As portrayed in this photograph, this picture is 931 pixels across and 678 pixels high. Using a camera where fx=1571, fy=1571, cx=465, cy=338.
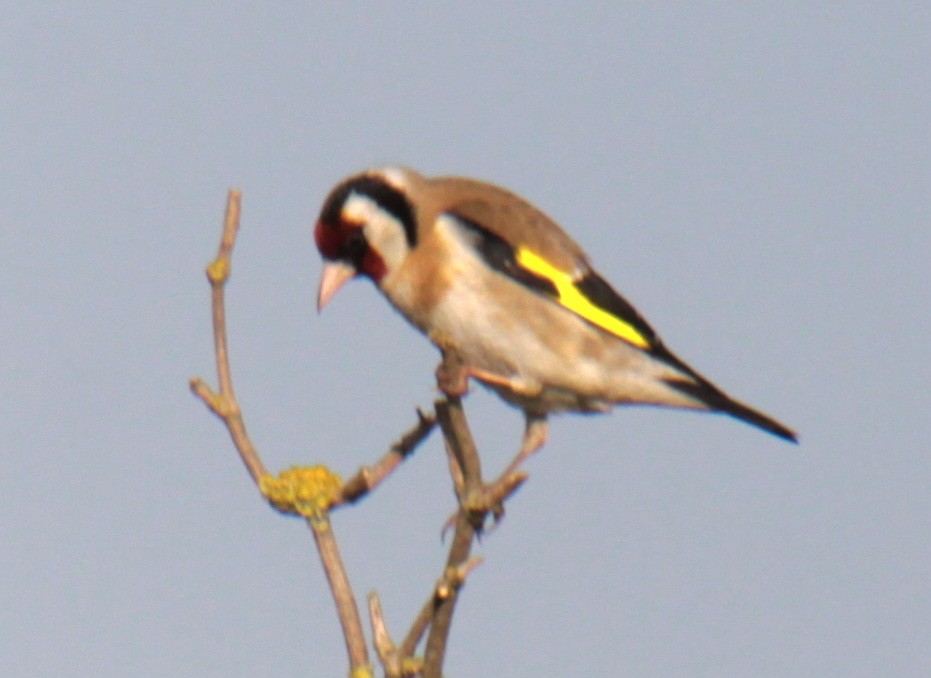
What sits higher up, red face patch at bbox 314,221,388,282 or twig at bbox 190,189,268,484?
red face patch at bbox 314,221,388,282

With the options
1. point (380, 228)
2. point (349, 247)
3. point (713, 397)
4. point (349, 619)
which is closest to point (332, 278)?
point (349, 247)

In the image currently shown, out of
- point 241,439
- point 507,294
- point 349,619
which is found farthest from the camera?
point 507,294

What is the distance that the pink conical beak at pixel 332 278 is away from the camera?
680 cm

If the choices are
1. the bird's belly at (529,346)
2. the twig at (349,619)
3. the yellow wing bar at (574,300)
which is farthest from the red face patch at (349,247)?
the twig at (349,619)

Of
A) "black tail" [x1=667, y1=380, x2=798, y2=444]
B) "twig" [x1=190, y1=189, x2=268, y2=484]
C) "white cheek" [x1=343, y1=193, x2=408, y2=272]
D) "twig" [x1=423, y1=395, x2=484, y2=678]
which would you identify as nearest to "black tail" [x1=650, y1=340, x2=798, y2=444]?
"black tail" [x1=667, y1=380, x2=798, y2=444]

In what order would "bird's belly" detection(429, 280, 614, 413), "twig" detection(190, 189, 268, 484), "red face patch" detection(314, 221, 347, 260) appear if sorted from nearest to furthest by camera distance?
"twig" detection(190, 189, 268, 484) < "bird's belly" detection(429, 280, 614, 413) < "red face patch" detection(314, 221, 347, 260)

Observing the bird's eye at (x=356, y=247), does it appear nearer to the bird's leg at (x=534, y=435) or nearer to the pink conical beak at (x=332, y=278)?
the pink conical beak at (x=332, y=278)

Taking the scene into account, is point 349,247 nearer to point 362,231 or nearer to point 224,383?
point 362,231

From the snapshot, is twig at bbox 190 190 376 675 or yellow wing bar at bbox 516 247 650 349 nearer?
twig at bbox 190 190 376 675

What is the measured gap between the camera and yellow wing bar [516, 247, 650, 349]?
6.70 m

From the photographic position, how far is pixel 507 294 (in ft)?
21.4

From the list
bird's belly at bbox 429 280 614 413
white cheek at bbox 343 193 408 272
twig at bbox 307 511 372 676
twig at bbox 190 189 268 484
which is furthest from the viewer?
white cheek at bbox 343 193 408 272

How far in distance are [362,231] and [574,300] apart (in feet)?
3.15

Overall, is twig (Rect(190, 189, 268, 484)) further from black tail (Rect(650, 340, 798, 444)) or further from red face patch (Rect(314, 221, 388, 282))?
black tail (Rect(650, 340, 798, 444))
